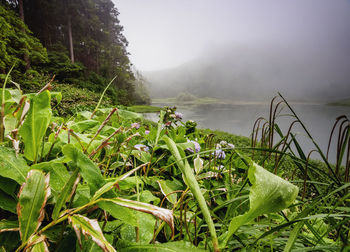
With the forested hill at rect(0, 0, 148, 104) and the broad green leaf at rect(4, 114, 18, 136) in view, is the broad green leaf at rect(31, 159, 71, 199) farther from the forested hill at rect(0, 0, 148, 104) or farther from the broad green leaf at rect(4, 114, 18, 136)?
the forested hill at rect(0, 0, 148, 104)

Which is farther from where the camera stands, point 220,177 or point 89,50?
point 89,50

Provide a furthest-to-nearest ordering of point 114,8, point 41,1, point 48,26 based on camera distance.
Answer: point 114,8 → point 48,26 → point 41,1

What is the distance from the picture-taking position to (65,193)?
319 millimetres

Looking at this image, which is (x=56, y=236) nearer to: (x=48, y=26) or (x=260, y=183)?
(x=260, y=183)

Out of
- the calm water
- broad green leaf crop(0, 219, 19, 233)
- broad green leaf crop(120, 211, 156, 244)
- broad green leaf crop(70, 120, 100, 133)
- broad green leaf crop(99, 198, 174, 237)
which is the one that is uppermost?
broad green leaf crop(70, 120, 100, 133)

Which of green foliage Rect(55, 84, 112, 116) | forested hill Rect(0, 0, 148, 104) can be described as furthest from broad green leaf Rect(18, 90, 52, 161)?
forested hill Rect(0, 0, 148, 104)

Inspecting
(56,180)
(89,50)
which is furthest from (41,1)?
(56,180)

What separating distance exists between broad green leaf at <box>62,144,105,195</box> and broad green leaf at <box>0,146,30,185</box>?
0.46ft

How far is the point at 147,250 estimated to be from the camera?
0.34 m

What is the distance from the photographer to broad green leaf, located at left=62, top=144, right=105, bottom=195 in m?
0.32

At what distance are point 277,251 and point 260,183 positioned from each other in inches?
9.9

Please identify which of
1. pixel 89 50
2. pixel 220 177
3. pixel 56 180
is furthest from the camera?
pixel 89 50

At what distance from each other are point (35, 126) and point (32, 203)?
24 cm

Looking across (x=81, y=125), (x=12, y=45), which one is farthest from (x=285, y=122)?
(x=12, y=45)
